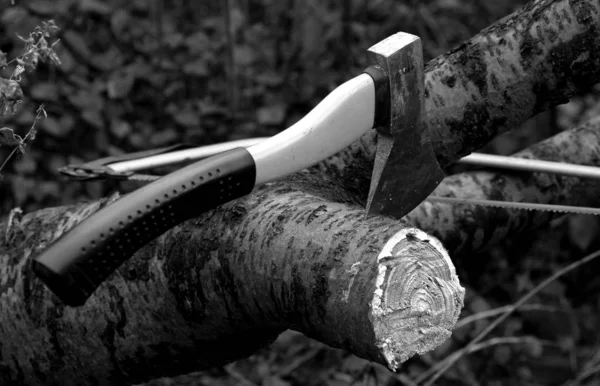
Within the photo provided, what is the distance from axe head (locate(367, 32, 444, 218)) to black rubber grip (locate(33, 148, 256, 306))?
0.74 feet

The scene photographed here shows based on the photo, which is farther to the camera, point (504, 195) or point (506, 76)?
Result: point (504, 195)

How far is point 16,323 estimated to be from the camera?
1605mm

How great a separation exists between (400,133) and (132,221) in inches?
17.9

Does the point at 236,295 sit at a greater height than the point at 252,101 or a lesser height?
greater

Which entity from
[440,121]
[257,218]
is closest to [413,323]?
[257,218]

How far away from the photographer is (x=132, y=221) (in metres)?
1.25

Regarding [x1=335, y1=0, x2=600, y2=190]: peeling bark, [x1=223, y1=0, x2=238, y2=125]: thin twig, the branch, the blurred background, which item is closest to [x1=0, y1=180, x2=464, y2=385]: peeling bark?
[x1=335, y1=0, x2=600, y2=190]: peeling bark

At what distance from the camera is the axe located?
1.22 m

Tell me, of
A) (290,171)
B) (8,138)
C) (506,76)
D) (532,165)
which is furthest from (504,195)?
(8,138)

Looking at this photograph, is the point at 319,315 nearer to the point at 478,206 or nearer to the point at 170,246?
the point at 170,246

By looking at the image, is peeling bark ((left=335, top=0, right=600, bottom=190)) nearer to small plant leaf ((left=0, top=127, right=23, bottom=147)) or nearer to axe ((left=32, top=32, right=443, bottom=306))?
axe ((left=32, top=32, right=443, bottom=306))

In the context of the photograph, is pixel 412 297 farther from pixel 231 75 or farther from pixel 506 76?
pixel 231 75

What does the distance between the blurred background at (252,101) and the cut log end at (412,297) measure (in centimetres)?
171

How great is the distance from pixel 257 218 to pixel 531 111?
614mm
